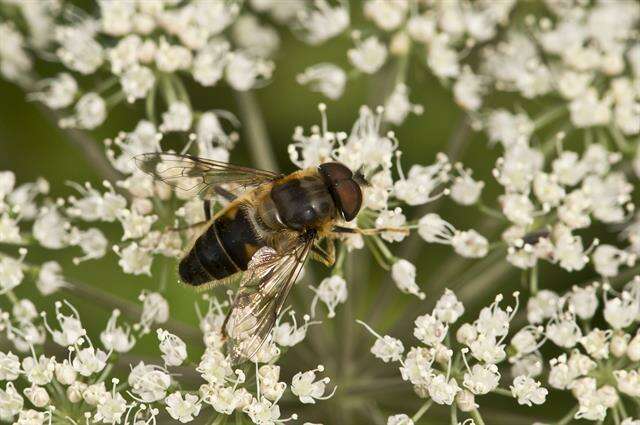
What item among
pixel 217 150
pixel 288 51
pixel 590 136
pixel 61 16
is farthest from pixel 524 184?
pixel 61 16

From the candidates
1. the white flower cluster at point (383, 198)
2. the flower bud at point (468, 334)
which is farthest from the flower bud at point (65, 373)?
the flower bud at point (468, 334)

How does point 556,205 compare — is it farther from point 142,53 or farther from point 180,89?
point 142,53

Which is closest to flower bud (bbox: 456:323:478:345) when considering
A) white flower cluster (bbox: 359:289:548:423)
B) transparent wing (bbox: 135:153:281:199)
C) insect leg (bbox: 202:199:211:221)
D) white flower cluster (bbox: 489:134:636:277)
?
white flower cluster (bbox: 359:289:548:423)

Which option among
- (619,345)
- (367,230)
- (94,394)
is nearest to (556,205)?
(619,345)

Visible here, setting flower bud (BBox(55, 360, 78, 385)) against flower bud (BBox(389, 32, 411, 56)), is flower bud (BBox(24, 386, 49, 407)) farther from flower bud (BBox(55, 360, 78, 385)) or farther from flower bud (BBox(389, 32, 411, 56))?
flower bud (BBox(389, 32, 411, 56))

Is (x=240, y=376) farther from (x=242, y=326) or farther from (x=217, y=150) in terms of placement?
(x=217, y=150)

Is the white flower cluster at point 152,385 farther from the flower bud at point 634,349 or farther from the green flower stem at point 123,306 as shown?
the flower bud at point 634,349

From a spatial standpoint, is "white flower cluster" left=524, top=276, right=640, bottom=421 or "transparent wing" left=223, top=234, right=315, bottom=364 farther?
"white flower cluster" left=524, top=276, right=640, bottom=421
